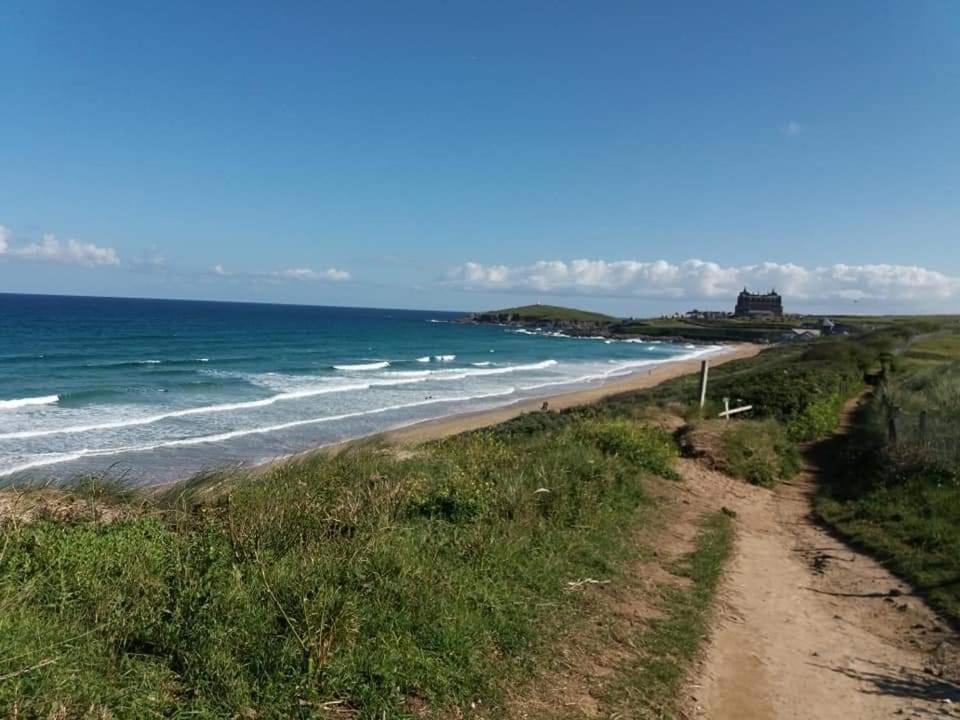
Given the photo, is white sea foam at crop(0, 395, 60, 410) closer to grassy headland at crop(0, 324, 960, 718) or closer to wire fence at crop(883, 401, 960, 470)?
grassy headland at crop(0, 324, 960, 718)

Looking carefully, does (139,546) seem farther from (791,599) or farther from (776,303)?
(776,303)

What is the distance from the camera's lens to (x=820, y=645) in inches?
261

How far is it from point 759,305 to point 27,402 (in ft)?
521

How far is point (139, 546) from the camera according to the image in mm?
5535

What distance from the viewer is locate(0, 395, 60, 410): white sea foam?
30730mm

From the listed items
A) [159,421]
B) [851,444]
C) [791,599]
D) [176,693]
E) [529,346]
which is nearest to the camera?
Result: [176,693]

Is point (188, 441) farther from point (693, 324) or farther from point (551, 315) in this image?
point (551, 315)

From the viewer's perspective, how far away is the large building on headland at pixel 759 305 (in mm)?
161875

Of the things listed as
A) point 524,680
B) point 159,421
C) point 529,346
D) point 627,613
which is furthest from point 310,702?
point 529,346

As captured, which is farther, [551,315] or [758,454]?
[551,315]

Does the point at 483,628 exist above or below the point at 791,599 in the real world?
above

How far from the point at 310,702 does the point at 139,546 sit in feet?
7.50

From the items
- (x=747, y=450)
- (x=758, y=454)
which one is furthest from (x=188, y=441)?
(x=758, y=454)

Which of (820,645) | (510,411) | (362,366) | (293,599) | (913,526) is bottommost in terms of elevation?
(510,411)
